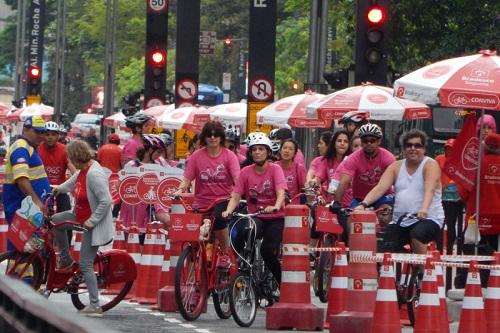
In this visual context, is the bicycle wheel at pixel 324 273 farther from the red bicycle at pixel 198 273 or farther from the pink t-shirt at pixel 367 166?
the red bicycle at pixel 198 273

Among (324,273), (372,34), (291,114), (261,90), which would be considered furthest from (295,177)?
(261,90)

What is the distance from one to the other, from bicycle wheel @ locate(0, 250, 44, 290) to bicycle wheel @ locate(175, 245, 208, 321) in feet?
4.30

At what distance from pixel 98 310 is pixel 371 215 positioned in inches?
132

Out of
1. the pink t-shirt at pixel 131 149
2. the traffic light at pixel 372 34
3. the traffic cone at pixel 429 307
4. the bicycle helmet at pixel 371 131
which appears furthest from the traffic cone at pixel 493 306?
the pink t-shirt at pixel 131 149

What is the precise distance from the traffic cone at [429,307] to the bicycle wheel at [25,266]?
4.18 meters

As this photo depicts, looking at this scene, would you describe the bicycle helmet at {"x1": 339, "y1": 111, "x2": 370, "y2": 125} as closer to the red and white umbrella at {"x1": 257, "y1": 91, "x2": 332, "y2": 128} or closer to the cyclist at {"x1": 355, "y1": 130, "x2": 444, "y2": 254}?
the red and white umbrella at {"x1": 257, "y1": 91, "x2": 332, "y2": 128}

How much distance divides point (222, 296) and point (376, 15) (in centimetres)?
579

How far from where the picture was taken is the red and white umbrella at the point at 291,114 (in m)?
29.3

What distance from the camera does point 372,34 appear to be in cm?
2164

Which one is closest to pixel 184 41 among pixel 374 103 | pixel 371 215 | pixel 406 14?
pixel 406 14

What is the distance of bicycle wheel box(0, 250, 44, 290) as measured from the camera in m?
16.6

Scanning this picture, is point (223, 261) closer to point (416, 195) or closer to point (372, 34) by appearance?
point (416, 195)

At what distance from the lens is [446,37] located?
37344 millimetres

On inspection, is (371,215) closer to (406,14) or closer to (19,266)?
(19,266)
